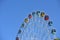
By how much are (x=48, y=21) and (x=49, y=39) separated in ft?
0.66

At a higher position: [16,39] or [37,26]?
[37,26]

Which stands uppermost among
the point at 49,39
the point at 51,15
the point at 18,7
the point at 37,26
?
the point at 18,7

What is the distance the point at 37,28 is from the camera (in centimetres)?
170

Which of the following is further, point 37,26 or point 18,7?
point 18,7

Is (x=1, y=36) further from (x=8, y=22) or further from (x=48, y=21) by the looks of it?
(x=48, y=21)

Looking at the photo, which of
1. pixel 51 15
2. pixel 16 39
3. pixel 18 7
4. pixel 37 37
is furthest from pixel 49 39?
pixel 18 7

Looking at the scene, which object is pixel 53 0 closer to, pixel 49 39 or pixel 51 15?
pixel 51 15

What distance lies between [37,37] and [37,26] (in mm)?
126

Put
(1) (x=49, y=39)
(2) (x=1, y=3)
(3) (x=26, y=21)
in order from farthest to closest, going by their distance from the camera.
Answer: (2) (x=1, y=3)
(3) (x=26, y=21)
(1) (x=49, y=39)

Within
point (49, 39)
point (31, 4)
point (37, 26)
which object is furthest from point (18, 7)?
point (49, 39)

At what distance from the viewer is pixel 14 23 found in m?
1.79

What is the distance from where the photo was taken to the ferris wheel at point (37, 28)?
1.65 m

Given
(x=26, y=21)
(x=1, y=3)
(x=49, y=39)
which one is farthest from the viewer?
(x=1, y=3)

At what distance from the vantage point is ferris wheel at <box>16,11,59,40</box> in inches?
64.8
